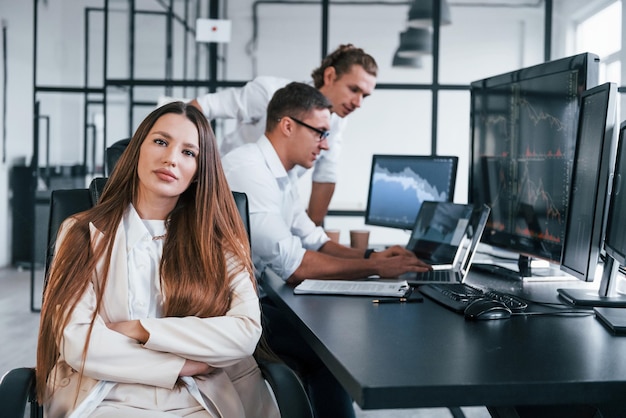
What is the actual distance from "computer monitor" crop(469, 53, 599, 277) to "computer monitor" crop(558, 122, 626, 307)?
0.28m

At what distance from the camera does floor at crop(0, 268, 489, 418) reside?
315cm

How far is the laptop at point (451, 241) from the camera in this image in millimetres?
2043

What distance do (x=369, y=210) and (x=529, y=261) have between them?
111 centimetres

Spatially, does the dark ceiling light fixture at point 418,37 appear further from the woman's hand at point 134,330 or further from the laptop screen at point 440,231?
the woman's hand at point 134,330

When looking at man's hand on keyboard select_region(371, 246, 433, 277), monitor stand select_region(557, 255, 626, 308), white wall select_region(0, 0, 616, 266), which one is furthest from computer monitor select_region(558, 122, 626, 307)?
white wall select_region(0, 0, 616, 266)

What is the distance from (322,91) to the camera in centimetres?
328

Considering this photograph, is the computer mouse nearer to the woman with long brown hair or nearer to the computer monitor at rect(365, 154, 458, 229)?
the woman with long brown hair

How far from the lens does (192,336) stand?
1.44 m

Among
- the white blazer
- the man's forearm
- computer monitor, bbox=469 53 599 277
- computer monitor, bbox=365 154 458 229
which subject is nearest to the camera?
the white blazer

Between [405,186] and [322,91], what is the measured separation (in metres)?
0.60

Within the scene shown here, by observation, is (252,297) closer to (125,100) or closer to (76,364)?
(76,364)

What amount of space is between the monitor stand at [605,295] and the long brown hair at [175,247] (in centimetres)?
80

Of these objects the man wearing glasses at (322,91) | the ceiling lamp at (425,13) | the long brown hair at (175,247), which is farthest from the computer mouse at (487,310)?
the ceiling lamp at (425,13)

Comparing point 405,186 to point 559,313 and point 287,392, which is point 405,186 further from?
point 287,392
